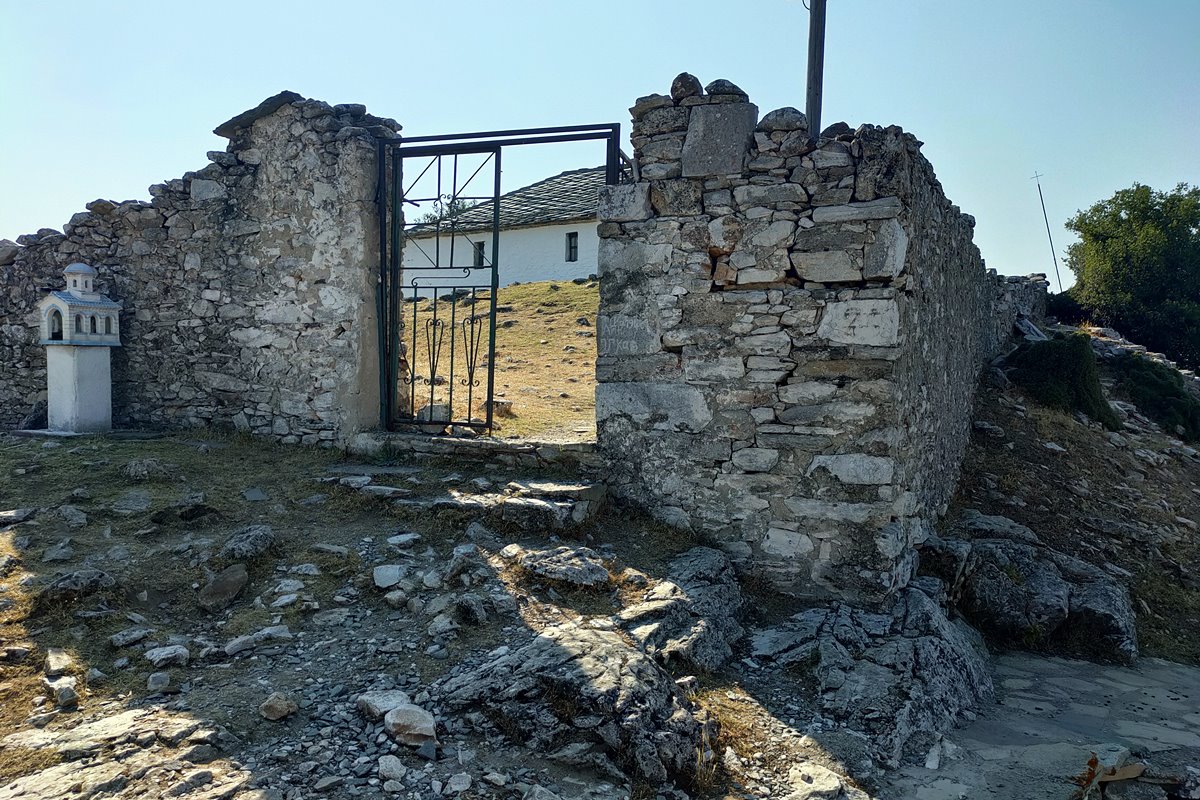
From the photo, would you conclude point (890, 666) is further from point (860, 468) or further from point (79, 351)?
point (79, 351)

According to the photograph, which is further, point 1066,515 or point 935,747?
point 1066,515

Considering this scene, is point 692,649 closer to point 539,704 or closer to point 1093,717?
point 539,704

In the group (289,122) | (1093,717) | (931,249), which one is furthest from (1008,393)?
(289,122)

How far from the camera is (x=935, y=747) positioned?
408cm

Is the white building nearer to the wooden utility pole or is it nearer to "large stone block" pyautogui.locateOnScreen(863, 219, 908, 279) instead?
the wooden utility pole

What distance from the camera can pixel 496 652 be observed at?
3947 millimetres

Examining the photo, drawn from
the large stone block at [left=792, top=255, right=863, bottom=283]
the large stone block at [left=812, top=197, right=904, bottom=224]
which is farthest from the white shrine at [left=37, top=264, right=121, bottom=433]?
the large stone block at [left=812, top=197, right=904, bottom=224]

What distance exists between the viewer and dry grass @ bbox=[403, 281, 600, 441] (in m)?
8.01

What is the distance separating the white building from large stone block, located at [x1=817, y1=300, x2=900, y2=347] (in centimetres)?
1820

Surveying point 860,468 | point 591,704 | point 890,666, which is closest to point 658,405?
point 860,468

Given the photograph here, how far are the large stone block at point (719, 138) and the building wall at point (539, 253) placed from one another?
1888cm

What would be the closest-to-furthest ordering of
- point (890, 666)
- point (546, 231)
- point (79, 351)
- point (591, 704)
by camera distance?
1. point (591, 704)
2. point (890, 666)
3. point (79, 351)
4. point (546, 231)

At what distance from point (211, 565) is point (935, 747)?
4190 mm

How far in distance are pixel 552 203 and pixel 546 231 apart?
1.28 meters
